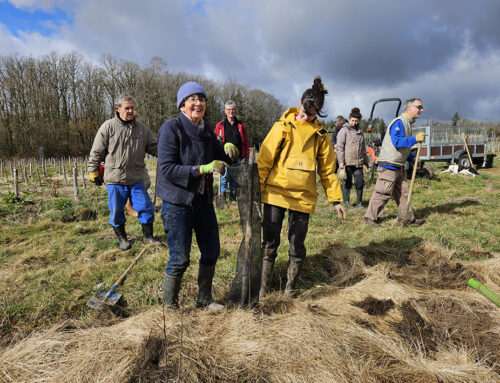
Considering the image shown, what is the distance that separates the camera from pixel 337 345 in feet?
6.30

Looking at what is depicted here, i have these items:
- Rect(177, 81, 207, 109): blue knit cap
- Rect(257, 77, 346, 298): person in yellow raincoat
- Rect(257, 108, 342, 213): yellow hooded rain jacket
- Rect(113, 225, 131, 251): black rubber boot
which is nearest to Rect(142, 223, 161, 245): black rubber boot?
Rect(113, 225, 131, 251): black rubber boot

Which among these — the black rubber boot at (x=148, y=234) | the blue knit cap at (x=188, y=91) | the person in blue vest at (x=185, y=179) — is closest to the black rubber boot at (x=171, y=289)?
the person in blue vest at (x=185, y=179)

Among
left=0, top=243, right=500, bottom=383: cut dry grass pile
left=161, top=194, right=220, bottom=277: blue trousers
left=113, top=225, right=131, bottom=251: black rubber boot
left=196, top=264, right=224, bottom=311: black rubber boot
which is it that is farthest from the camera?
left=113, top=225, right=131, bottom=251: black rubber boot

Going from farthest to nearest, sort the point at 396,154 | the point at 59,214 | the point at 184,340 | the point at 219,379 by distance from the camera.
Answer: the point at 59,214 < the point at 396,154 < the point at 184,340 < the point at 219,379

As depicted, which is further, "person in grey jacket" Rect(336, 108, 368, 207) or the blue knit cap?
"person in grey jacket" Rect(336, 108, 368, 207)

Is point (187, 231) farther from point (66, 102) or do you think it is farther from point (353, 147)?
point (66, 102)

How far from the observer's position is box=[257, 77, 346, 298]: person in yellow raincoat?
261 centimetres

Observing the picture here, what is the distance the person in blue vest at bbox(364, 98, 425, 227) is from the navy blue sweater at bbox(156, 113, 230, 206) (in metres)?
3.61

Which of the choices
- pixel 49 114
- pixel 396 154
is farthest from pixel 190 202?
pixel 49 114

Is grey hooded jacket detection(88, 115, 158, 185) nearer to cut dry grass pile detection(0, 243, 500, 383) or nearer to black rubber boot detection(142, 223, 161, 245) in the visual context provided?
black rubber boot detection(142, 223, 161, 245)

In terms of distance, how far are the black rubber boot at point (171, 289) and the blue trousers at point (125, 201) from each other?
1.97 meters

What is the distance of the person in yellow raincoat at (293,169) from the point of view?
8.55 feet

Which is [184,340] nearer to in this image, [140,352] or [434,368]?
[140,352]

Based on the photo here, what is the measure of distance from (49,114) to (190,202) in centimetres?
2958
